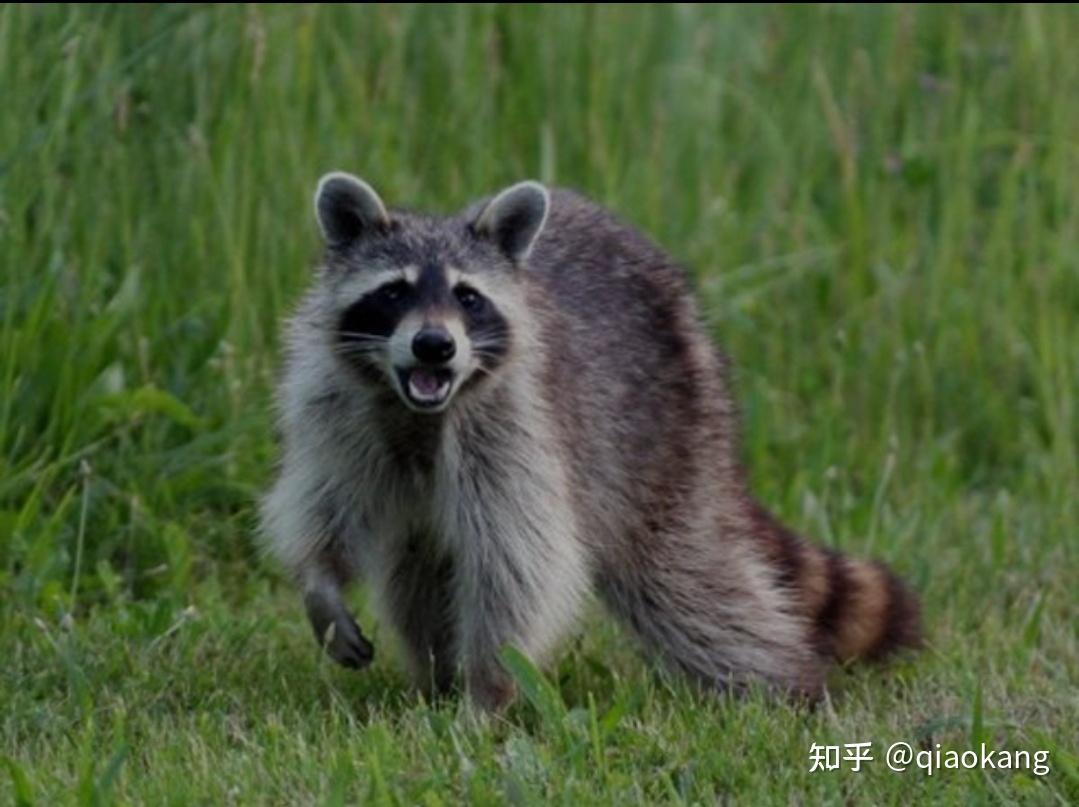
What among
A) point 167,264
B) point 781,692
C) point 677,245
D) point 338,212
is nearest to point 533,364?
point 338,212

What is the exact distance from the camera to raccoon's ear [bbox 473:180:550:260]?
5141mm

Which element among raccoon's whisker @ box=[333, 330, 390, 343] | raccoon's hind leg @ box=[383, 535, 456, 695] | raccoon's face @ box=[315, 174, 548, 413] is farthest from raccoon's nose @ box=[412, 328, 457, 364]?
raccoon's hind leg @ box=[383, 535, 456, 695]

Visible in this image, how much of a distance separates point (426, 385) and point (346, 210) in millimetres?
534

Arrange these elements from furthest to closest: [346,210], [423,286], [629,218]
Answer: [629,218] → [346,210] → [423,286]

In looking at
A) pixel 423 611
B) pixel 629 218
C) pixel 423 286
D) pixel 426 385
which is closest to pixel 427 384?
pixel 426 385

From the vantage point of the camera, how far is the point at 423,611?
5.29 m

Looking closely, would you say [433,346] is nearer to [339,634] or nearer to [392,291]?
[392,291]

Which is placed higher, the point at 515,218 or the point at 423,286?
the point at 515,218

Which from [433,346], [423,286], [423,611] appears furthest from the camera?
[423,611]

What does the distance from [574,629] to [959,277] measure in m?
2.80

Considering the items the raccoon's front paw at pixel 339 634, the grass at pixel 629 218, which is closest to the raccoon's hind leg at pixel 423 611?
the grass at pixel 629 218

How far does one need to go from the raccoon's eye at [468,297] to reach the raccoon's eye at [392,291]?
4.2 inches
